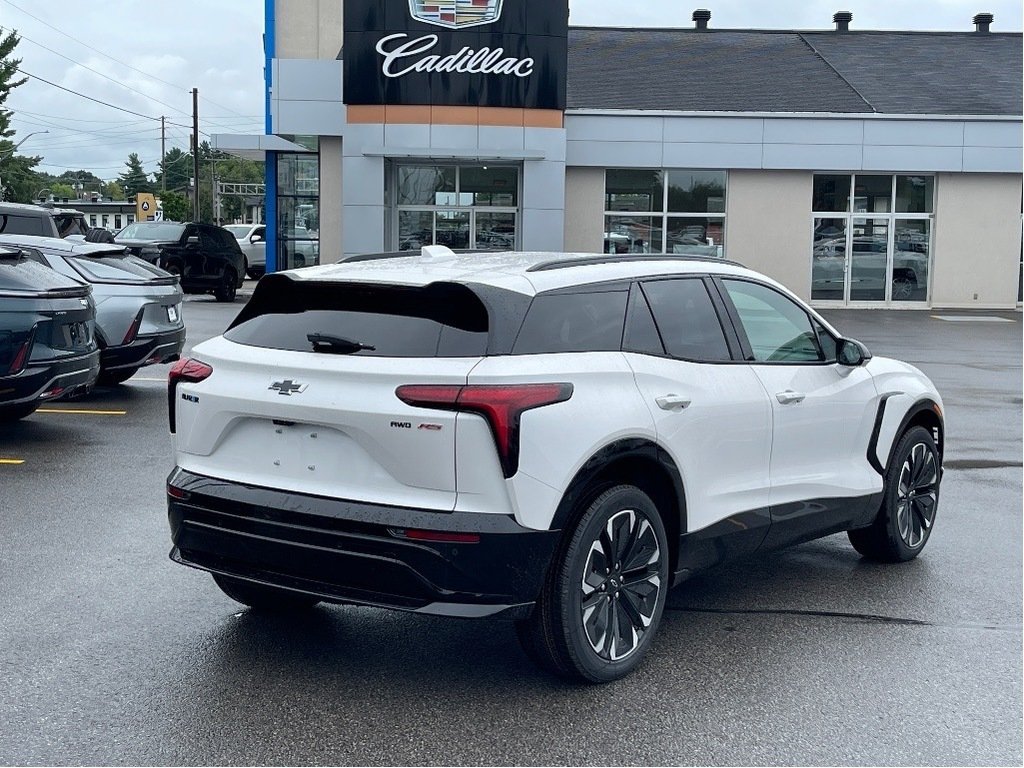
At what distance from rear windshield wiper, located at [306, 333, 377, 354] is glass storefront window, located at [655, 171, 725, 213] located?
2556 cm

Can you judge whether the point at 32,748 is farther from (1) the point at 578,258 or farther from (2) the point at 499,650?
(1) the point at 578,258

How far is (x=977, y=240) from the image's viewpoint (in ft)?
98.7

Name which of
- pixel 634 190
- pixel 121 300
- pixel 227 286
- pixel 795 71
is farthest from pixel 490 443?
pixel 795 71

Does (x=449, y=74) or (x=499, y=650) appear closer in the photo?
(x=499, y=650)

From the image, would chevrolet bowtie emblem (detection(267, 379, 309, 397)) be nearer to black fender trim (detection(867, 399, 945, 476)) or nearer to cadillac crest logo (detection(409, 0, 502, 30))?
black fender trim (detection(867, 399, 945, 476))

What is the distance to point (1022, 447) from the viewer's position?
11.1 metres

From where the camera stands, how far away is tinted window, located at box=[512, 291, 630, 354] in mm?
4723

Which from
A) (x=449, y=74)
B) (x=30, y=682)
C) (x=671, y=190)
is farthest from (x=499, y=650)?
(x=671, y=190)

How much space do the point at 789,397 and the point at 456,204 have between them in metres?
23.9

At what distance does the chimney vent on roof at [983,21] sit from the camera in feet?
126

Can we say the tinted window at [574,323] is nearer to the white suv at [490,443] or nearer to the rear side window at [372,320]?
the white suv at [490,443]

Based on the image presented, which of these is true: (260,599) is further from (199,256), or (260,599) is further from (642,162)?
(199,256)

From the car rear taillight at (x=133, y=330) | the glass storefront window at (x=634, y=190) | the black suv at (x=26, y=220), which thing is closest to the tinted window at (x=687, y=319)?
the car rear taillight at (x=133, y=330)

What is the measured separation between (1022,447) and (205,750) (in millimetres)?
8966
